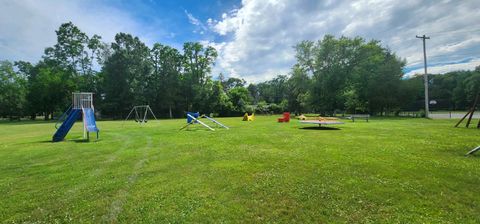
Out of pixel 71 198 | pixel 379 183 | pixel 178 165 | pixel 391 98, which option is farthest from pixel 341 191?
pixel 391 98

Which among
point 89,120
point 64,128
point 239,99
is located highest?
point 239,99

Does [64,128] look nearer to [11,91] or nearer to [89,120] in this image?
[89,120]

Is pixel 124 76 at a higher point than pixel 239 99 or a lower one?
higher

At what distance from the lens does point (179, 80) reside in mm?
52062

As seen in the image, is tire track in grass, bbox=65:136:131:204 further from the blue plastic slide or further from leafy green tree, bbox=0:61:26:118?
leafy green tree, bbox=0:61:26:118

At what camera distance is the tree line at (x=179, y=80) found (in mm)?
38594

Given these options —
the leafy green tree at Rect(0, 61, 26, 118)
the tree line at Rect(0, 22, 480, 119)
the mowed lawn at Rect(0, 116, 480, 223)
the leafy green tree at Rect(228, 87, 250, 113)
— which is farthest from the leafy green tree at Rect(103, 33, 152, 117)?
Result: the mowed lawn at Rect(0, 116, 480, 223)

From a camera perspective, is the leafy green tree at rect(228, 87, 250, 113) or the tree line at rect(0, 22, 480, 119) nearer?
the tree line at rect(0, 22, 480, 119)

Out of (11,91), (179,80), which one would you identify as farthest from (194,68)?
(11,91)

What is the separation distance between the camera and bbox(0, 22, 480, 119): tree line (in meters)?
38.6

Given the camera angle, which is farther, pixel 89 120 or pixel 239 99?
pixel 239 99

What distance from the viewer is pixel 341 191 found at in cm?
459

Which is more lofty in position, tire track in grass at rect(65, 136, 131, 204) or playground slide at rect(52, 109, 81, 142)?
playground slide at rect(52, 109, 81, 142)

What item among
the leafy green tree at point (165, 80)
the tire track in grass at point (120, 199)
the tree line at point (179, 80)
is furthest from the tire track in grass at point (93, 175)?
the leafy green tree at point (165, 80)
